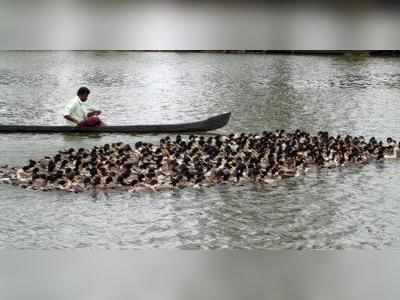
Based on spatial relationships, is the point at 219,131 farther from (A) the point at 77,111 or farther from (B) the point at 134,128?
(A) the point at 77,111

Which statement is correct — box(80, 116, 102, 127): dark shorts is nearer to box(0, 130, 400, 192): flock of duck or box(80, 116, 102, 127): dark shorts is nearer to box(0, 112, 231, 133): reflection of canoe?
box(0, 112, 231, 133): reflection of canoe

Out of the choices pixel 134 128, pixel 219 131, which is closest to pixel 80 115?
pixel 134 128

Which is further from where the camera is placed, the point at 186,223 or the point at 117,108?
the point at 117,108

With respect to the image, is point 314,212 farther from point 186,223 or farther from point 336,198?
point 186,223

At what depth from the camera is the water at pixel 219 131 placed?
1177 cm

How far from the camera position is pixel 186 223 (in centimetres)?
1242

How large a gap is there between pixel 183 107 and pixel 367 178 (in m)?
12.6

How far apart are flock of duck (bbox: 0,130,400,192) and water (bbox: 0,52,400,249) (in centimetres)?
47

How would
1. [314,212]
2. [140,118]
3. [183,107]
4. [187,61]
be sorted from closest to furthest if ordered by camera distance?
[314,212]
[140,118]
[183,107]
[187,61]

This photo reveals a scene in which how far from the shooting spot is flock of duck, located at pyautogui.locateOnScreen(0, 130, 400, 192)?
1488 centimetres

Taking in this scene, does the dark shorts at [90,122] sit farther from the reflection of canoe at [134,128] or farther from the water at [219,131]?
the water at [219,131]

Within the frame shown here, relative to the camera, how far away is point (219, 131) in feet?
71.3

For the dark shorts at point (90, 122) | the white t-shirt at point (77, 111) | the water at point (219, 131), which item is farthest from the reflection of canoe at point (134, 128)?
the white t-shirt at point (77, 111)
